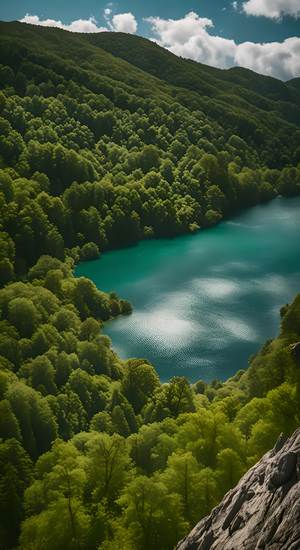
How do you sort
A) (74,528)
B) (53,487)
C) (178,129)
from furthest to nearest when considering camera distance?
(178,129) < (53,487) < (74,528)

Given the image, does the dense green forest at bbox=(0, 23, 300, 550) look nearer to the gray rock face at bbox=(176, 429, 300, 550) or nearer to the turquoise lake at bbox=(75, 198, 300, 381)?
the turquoise lake at bbox=(75, 198, 300, 381)

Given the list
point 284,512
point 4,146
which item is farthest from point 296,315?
point 4,146

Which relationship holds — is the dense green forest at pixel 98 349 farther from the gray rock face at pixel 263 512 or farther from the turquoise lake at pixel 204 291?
the gray rock face at pixel 263 512

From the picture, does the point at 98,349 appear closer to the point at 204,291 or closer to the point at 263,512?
the point at 204,291

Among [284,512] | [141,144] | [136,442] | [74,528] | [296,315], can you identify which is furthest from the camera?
[141,144]

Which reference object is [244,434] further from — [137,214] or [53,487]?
[137,214]

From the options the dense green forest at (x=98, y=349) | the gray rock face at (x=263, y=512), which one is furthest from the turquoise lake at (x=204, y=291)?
the gray rock face at (x=263, y=512)

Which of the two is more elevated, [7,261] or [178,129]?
[178,129]
